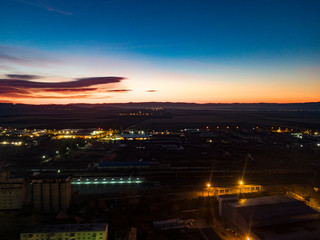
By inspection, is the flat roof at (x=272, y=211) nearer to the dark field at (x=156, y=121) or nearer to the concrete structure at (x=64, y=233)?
the concrete structure at (x=64, y=233)

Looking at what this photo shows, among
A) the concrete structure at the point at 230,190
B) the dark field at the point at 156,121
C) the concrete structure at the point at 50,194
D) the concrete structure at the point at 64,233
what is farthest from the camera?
the dark field at the point at 156,121

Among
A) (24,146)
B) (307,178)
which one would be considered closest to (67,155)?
(24,146)

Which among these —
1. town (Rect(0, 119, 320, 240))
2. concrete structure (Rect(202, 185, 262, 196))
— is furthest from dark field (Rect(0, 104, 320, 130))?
concrete structure (Rect(202, 185, 262, 196))

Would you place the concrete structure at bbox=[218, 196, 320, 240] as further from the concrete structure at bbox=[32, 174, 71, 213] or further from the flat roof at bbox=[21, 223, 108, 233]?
the concrete structure at bbox=[32, 174, 71, 213]

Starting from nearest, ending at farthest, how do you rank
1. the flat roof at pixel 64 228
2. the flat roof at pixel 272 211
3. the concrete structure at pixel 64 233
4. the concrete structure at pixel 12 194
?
1. the concrete structure at pixel 64 233
2. the flat roof at pixel 64 228
3. the flat roof at pixel 272 211
4. the concrete structure at pixel 12 194

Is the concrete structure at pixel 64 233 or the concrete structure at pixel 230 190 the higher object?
the concrete structure at pixel 64 233

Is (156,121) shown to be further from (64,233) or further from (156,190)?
(64,233)

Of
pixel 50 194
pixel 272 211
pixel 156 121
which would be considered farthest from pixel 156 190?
pixel 156 121

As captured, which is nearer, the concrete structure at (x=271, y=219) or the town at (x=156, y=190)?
the concrete structure at (x=271, y=219)

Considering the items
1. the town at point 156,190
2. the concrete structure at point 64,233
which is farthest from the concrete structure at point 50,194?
the concrete structure at point 64,233
